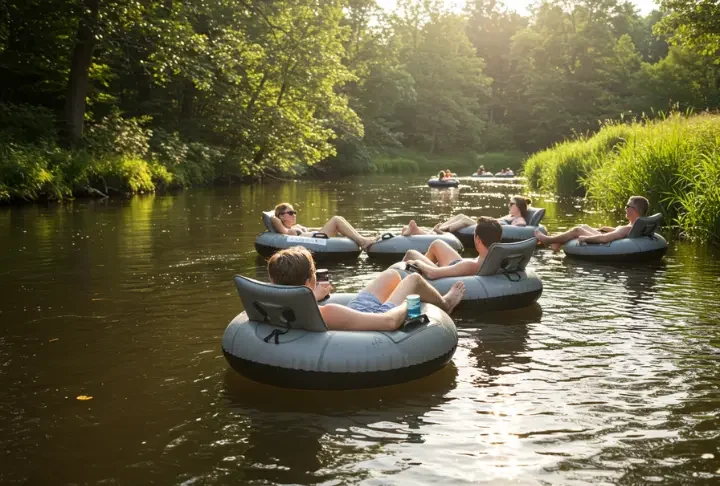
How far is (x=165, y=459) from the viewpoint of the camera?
175 inches

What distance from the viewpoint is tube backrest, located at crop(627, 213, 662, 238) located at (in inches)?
456

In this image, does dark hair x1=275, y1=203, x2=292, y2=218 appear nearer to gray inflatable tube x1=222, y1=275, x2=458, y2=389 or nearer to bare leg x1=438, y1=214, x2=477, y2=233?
bare leg x1=438, y1=214, x2=477, y2=233

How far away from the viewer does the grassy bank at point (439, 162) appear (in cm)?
5662

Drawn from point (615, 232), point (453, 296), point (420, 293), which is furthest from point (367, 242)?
point (420, 293)

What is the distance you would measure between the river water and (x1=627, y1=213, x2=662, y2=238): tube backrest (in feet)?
3.84

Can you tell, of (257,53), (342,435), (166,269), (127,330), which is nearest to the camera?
(342,435)

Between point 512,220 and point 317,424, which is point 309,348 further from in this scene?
point 512,220

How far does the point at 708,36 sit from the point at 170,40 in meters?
19.1

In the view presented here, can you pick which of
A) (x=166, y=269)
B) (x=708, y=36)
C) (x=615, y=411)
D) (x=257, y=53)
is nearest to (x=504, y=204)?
(x=708, y=36)

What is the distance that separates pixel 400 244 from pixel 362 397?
615 centimetres

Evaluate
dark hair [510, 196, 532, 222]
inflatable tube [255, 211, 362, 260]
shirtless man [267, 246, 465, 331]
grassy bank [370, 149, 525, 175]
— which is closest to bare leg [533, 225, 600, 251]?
dark hair [510, 196, 532, 222]

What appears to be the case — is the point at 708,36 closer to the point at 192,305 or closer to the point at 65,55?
the point at 65,55

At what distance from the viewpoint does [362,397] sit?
559 centimetres

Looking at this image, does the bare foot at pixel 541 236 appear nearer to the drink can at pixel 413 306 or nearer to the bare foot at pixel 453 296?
the bare foot at pixel 453 296
